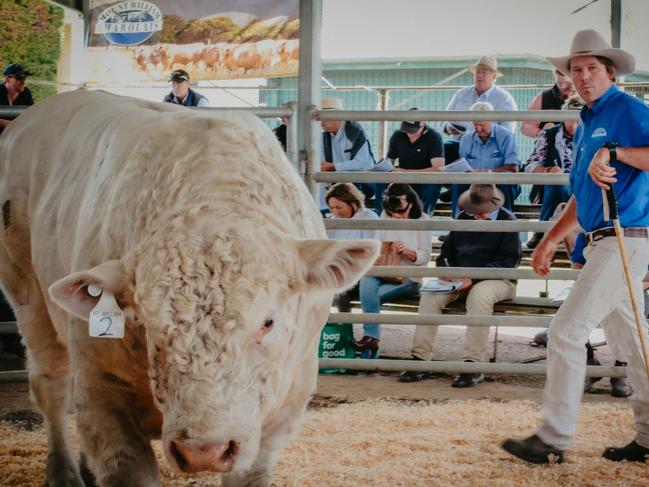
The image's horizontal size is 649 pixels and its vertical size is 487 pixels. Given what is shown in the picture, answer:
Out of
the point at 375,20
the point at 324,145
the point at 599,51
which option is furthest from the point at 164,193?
the point at 375,20

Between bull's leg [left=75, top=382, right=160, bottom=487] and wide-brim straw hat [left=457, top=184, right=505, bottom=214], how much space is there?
4418 millimetres

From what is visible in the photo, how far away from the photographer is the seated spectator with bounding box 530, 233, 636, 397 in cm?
512

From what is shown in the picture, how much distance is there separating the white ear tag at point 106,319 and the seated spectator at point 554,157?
527 cm

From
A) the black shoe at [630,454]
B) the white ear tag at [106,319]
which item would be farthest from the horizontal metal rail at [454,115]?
the white ear tag at [106,319]

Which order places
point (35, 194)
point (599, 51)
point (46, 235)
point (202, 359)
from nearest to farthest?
1. point (202, 359)
2. point (46, 235)
3. point (35, 194)
4. point (599, 51)

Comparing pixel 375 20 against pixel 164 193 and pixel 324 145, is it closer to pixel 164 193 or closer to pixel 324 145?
pixel 324 145

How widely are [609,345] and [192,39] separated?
9.40 meters

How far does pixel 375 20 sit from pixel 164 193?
18.6 m

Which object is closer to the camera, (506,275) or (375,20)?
(506,275)

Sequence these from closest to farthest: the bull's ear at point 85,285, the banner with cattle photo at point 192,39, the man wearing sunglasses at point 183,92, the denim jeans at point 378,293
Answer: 1. the bull's ear at point 85,285
2. the denim jeans at point 378,293
3. the man wearing sunglasses at point 183,92
4. the banner with cattle photo at point 192,39

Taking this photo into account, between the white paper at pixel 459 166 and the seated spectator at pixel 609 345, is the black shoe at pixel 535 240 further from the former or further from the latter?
the seated spectator at pixel 609 345

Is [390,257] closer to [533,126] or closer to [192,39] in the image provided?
[533,126]

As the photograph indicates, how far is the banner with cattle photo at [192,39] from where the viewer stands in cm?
1244

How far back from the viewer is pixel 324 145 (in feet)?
29.9
